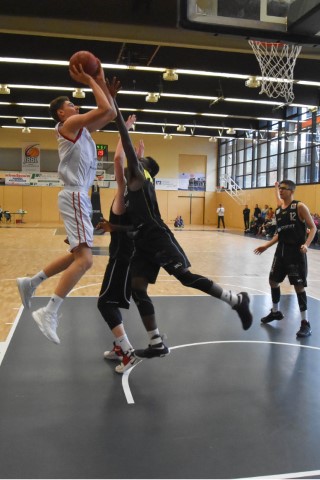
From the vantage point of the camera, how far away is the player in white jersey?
318 cm

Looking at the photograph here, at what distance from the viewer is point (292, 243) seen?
17.1 feet

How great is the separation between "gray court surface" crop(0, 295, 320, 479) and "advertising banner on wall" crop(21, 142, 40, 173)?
2631 cm

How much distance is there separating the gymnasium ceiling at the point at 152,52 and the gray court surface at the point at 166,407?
311 cm

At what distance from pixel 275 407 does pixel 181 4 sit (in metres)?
3.72

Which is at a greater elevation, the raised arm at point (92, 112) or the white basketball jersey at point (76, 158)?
the raised arm at point (92, 112)

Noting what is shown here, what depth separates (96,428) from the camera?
9.07ft

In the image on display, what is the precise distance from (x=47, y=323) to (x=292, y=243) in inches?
124

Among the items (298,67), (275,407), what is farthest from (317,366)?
(298,67)

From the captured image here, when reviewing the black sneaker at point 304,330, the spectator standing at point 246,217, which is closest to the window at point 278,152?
the spectator standing at point 246,217

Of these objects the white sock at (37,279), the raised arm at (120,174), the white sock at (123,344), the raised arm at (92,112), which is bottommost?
the white sock at (123,344)

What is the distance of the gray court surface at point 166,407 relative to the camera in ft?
7.77

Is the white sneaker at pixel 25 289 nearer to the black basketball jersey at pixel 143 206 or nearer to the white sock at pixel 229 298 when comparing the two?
the black basketball jersey at pixel 143 206

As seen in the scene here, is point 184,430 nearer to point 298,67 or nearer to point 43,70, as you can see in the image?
point 298,67

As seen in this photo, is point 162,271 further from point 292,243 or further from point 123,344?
point 123,344
